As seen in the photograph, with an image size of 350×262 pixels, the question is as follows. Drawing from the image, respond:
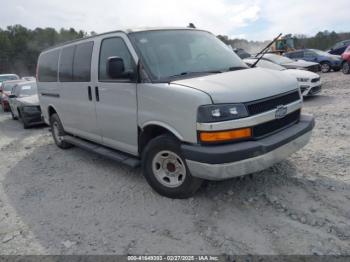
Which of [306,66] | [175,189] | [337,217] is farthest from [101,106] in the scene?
[306,66]

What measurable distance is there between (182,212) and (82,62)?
3.00 metres

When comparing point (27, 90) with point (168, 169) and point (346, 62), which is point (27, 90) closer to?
point (168, 169)

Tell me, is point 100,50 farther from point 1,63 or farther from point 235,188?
point 1,63

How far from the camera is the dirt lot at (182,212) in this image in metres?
3.09

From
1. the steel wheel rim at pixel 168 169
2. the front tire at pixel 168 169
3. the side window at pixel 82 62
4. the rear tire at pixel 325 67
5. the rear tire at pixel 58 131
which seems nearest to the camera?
the front tire at pixel 168 169

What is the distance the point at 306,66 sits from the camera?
1257cm

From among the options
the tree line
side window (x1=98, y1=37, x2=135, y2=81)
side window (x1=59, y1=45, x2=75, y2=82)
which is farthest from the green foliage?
side window (x1=98, y1=37, x2=135, y2=81)

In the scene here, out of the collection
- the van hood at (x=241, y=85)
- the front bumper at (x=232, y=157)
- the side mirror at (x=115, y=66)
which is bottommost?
the front bumper at (x=232, y=157)

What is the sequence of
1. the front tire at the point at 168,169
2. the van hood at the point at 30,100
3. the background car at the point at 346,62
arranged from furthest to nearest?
the background car at the point at 346,62 < the van hood at the point at 30,100 < the front tire at the point at 168,169

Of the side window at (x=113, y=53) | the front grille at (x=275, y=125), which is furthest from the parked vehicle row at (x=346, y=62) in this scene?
the side window at (x=113, y=53)

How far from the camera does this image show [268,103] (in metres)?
3.52

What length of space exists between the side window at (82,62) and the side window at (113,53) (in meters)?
0.36

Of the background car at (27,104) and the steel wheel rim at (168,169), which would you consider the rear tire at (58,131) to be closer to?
the background car at (27,104)

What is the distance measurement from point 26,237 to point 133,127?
Answer: 1.78 m
